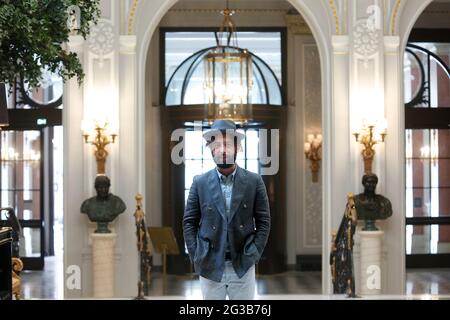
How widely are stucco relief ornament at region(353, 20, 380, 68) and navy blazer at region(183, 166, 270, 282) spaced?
6.36 metres

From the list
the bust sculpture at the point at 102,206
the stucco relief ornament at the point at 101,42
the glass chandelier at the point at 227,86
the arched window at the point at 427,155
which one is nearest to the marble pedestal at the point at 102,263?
the bust sculpture at the point at 102,206

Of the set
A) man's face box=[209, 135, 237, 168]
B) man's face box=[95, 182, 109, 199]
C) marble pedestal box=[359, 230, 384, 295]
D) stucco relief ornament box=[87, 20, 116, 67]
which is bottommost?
marble pedestal box=[359, 230, 384, 295]

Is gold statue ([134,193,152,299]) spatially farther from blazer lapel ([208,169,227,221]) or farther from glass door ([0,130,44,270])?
glass door ([0,130,44,270])

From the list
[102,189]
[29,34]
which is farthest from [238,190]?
[102,189]

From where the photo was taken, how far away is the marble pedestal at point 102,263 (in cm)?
1010

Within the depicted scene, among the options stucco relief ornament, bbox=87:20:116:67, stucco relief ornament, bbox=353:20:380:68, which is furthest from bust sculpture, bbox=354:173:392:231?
stucco relief ornament, bbox=87:20:116:67

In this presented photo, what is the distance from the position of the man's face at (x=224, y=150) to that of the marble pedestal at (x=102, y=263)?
5952 millimetres

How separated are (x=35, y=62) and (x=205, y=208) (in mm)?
2266

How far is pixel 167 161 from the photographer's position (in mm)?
15508

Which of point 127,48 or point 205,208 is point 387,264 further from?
point 205,208

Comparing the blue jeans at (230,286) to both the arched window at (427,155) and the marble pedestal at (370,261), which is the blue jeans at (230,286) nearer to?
the marble pedestal at (370,261)

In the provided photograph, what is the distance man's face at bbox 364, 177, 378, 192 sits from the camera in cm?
1010

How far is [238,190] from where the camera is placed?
4.40 metres

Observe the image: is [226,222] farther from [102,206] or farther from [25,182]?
[25,182]
